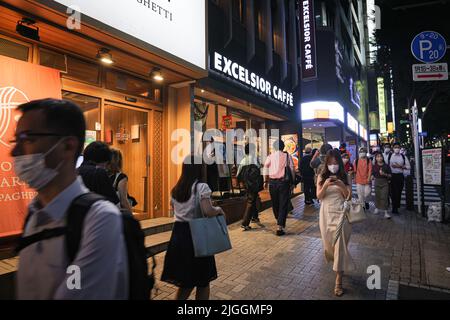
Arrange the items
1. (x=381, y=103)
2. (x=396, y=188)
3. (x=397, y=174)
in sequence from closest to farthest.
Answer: (x=396, y=188) < (x=397, y=174) < (x=381, y=103)

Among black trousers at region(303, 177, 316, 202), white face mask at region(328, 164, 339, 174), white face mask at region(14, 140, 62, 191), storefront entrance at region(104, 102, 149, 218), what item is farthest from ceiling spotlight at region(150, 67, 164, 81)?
black trousers at region(303, 177, 316, 202)

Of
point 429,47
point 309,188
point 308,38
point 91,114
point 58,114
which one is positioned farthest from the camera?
point 308,38

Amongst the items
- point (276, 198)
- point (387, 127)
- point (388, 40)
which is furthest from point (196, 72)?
point (387, 127)

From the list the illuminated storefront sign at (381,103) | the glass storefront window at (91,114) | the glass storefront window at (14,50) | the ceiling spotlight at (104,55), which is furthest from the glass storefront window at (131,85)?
the illuminated storefront sign at (381,103)

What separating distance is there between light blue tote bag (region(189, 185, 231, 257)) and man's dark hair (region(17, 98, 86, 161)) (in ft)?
5.65

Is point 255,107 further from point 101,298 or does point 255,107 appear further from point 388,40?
point 388,40

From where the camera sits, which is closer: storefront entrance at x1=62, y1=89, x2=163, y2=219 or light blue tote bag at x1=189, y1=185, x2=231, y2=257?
light blue tote bag at x1=189, y1=185, x2=231, y2=257

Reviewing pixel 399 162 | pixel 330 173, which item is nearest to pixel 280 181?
pixel 330 173

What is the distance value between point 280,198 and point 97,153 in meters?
4.80

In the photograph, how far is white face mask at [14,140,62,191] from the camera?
129 cm

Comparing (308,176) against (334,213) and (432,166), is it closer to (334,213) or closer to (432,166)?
(432,166)

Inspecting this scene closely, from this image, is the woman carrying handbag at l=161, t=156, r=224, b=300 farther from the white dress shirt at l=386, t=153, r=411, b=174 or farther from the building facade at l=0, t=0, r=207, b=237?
the white dress shirt at l=386, t=153, r=411, b=174

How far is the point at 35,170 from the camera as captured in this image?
1.30 metres

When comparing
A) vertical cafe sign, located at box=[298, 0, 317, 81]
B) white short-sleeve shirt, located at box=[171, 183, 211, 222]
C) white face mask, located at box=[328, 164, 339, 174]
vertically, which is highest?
vertical cafe sign, located at box=[298, 0, 317, 81]
